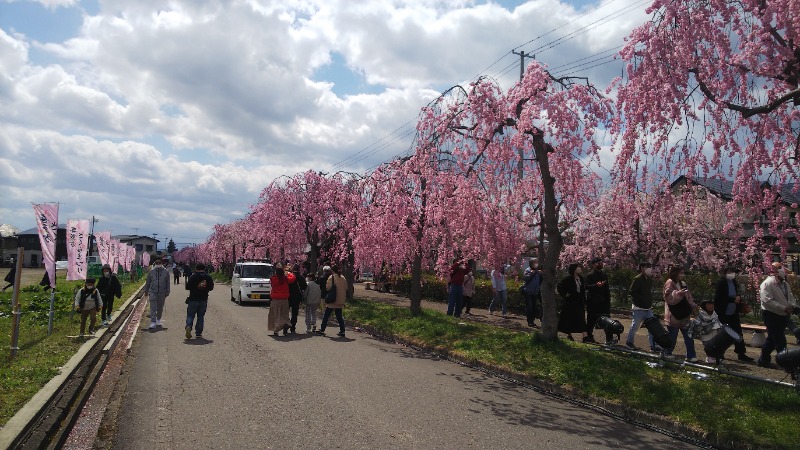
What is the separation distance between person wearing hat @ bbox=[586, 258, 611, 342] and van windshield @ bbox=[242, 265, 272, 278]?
1661 cm

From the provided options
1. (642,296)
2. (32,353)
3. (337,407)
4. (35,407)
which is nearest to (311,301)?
(32,353)

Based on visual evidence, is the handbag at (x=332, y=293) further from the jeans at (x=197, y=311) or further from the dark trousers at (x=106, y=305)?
the dark trousers at (x=106, y=305)

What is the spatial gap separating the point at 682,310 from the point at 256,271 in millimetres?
19244

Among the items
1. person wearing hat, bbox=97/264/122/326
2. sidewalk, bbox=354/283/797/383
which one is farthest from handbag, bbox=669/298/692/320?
person wearing hat, bbox=97/264/122/326

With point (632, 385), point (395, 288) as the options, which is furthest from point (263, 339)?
point (395, 288)

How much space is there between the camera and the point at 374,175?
17.7 metres

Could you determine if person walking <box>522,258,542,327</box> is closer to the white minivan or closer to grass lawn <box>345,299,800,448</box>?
grass lawn <box>345,299,800,448</box>

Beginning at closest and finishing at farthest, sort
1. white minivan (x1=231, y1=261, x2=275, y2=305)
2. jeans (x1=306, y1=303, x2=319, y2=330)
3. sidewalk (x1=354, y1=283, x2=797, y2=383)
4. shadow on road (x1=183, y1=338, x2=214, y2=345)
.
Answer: sidewalk (x1=354, y1=283, x2=797, y2=383) → shadow on road (x1=183, y1=338, x2=214, y2=345) → jeans (x1=306, y1=303, x2=319, y2=330) → white minivan (x1=231, y1=261, x2=275, y2=305)

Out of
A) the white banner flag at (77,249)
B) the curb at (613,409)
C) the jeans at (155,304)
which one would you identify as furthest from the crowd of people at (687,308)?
the white banner flag at (77,249)

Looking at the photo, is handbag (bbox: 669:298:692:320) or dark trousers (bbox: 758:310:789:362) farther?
handbag (bbox: 669:298:692:320)

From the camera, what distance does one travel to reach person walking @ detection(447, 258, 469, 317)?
1603 cm

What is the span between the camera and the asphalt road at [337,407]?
213 inches

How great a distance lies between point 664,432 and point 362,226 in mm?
11759

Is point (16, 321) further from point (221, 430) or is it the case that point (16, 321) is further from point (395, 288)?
point (395, 288)
